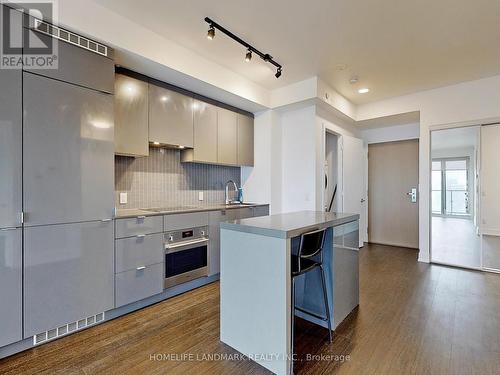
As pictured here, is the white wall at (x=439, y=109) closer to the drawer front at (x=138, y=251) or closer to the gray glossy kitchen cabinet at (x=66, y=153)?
the drawer front at (x=138, y=251)

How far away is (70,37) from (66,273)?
6.29 ft

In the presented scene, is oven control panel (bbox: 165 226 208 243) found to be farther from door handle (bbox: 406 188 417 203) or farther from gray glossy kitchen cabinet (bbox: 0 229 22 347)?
door handle (bbox: 406 188 417 203)

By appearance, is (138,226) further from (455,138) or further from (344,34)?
(455,138)

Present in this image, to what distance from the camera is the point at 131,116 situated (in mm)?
2682

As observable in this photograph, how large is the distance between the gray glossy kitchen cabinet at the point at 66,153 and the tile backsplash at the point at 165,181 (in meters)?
0.65

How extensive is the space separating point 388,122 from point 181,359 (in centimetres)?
523

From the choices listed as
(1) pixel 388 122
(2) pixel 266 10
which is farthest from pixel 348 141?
(2) pixel 266 10

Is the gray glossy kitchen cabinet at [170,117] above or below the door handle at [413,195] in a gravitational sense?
above

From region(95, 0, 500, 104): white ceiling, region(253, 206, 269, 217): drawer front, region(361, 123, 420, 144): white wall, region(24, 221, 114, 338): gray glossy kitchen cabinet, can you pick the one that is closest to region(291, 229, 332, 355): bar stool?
region(24, 221, 114, 338): gray glossy kitchen cabinet

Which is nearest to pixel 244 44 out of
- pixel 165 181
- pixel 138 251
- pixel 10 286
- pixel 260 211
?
pixel 165 181

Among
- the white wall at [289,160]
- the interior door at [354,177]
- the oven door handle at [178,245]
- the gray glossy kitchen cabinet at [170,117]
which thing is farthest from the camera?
the interior door at [354,177]

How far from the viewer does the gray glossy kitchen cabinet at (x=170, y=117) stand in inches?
113

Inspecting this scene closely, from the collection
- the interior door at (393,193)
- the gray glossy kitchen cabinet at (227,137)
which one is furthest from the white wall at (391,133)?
the gray glossy kitchen cabinet at (227,137)

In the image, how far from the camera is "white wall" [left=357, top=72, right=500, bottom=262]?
3.67m
